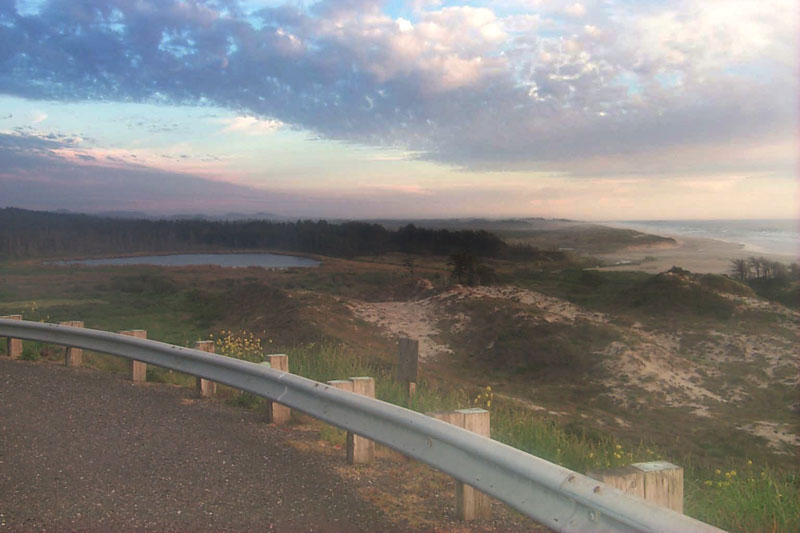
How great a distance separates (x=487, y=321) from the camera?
67.6ft

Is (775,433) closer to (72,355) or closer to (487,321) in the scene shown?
(487,321)

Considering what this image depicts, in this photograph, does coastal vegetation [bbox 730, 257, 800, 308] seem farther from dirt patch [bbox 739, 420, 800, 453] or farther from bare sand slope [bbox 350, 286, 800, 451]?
dirt patch [bbox 739, 420, 800, 453]

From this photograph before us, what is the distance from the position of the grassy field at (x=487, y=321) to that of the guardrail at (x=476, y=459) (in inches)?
→ 174

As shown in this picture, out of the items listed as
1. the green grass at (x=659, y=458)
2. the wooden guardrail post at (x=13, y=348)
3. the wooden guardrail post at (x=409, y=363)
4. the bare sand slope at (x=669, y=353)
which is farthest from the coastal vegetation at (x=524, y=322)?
the wooden guardrail post at (x=409, y=363)

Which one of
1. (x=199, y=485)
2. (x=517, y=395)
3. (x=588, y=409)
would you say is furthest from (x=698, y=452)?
(x=199, y=485)

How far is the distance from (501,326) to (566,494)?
17.9m

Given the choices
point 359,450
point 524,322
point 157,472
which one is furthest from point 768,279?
point 157,472

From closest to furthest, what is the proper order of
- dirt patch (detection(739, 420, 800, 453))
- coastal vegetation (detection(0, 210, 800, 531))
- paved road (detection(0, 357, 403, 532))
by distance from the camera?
1. paved road (detection(0, 357, 403, 532))
2. dirt patch (detection(739, 420, 800, 453))
3. coastal vegetation (detection(0, 210, 800, 531))

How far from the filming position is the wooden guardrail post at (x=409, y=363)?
20.3ft

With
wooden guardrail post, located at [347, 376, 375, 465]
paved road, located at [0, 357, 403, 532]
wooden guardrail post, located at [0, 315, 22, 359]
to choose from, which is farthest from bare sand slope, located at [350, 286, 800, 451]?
wooden guardrail post, located at [347, 376, 375, 465]

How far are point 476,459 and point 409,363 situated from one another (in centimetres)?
297

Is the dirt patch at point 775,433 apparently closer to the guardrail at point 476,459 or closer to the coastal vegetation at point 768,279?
the coastal vegetation at point 768,279

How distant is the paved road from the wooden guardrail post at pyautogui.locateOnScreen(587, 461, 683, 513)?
54.3 inches

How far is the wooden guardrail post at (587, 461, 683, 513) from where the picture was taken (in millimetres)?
2611
